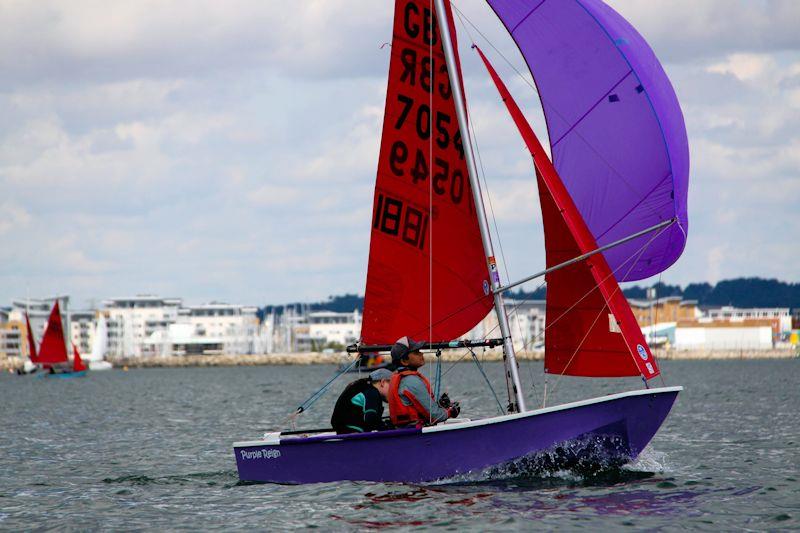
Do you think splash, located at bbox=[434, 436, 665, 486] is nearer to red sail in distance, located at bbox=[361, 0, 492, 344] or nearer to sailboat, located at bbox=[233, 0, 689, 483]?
sailboat, located at bbox=[233, 0, 689, 483]

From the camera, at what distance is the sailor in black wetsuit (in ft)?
58.9

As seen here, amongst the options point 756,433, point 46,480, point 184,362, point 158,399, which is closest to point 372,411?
point 46,480

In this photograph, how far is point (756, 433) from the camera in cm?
2919

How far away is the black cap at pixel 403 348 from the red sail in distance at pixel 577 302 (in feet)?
6.53

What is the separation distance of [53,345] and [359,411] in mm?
98250

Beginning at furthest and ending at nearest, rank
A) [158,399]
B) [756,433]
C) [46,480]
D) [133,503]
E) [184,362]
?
[184,362] < [158,399] < [756,433] < [46,480] < [133,503]

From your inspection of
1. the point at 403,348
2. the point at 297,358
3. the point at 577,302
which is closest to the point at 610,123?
the point at 577,302

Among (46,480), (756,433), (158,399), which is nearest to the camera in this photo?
(46,480)

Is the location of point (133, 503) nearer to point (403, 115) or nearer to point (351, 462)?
point (351, 462)

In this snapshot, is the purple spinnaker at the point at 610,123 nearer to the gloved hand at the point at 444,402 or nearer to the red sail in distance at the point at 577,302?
the red sail in distance at the point at 577,302

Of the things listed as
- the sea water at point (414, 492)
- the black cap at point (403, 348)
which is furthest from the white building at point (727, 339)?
the black cap at point (403, 348)

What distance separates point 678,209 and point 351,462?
5.87 m

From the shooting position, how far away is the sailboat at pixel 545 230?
17188mm

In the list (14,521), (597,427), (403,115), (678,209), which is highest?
(403,115)
